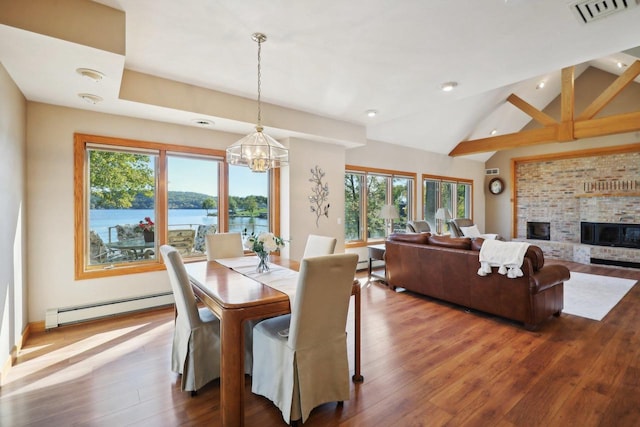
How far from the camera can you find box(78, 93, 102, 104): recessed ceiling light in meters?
3.06

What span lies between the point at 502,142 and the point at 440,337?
235 inches

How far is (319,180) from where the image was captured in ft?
17.1

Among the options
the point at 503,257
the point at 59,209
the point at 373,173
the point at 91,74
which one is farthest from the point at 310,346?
the point at 373,173

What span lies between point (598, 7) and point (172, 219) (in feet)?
15.5

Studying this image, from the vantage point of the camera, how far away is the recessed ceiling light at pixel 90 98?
3062mm

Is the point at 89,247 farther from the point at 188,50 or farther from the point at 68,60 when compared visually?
the point at 188,50

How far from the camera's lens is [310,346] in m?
1.91

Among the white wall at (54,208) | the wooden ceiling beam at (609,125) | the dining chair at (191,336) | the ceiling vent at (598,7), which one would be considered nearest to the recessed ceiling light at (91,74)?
the white wall at (54,208)

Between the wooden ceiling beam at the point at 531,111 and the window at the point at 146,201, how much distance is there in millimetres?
6333

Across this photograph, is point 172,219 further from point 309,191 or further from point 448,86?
point 448,86

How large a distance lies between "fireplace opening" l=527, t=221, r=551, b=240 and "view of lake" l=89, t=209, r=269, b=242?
7.75 m

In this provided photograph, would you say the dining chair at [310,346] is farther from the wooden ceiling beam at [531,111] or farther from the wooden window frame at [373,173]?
the wooden ceiling beam at [531,111]

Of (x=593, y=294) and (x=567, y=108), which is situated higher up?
(x=567, y=108)

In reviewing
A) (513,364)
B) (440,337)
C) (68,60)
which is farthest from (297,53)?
(513,364)
